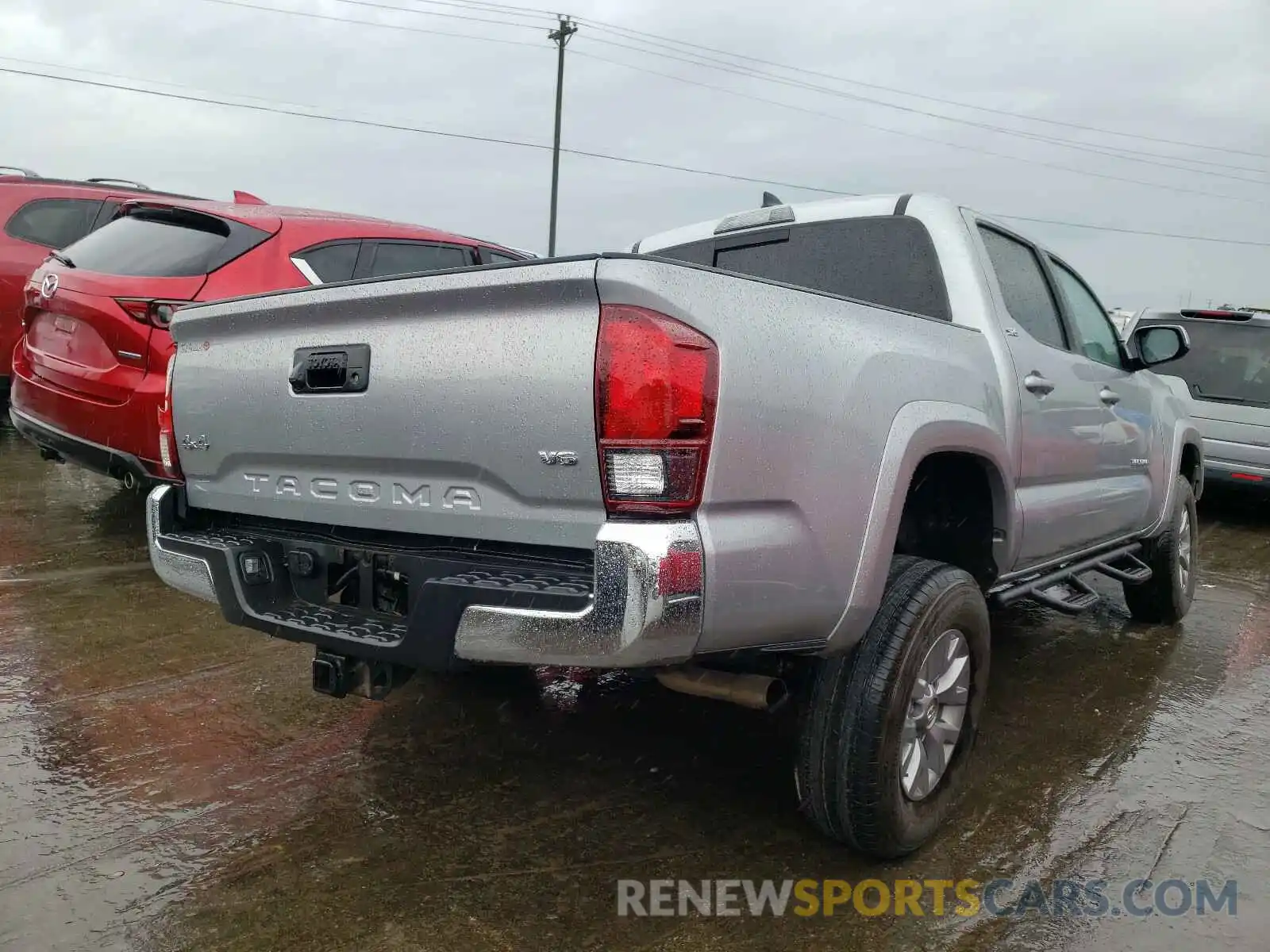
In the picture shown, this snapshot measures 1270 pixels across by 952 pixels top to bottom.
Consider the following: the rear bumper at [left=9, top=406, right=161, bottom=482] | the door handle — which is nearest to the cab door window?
the door handle

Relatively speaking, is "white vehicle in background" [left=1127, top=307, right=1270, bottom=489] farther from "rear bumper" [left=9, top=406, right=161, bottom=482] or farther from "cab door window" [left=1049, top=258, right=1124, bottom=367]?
"rear bumper" [left=9, top=406, right=161, bottom=482]

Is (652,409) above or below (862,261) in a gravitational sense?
below

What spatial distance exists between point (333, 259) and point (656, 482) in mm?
3851

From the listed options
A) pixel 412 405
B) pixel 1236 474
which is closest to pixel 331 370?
pixel 412 405

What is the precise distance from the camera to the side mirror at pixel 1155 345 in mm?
4520

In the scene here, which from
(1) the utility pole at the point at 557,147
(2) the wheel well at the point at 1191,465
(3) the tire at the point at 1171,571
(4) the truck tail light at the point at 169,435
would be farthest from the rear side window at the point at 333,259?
(1) the utility pole at the point at 557,147

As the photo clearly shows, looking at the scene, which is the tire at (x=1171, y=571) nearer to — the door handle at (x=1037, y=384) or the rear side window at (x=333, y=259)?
the door handle at (x=1037, y=384)

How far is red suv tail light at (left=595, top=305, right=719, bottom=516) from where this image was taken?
2.06 m

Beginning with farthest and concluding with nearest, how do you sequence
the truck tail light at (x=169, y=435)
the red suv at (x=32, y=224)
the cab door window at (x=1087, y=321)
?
the red suv at (x=32, y=224) → the cab door window at (x=1087, y=321) → the truck tail light at (x=169, y=435)

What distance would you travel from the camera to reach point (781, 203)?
401 centimetres

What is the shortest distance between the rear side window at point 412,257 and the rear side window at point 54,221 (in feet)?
9.93

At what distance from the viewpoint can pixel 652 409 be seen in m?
2.06

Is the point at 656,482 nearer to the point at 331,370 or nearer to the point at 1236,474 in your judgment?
the point at 331,370

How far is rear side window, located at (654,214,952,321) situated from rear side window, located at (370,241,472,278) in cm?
216
